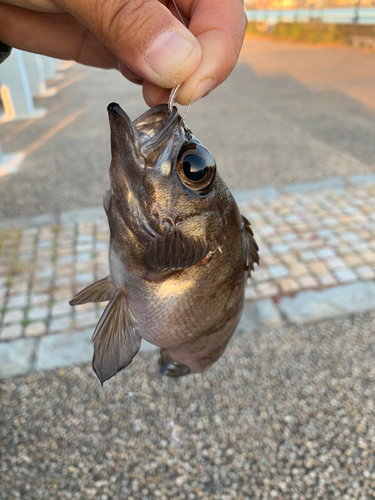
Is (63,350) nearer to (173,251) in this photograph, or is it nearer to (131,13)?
(173,251)

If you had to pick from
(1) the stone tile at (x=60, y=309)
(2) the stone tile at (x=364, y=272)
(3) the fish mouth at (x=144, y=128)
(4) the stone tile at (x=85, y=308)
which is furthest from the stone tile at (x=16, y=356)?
(2) the stone tile at (x=364, y=272)

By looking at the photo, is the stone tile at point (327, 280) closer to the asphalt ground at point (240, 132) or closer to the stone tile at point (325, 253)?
the stone tile at point (325, 253)

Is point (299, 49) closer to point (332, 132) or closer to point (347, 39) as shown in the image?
point (347, 39)

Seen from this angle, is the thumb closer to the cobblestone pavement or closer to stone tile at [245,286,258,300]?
the cobblestone pavement

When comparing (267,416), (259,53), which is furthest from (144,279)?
(259,53)

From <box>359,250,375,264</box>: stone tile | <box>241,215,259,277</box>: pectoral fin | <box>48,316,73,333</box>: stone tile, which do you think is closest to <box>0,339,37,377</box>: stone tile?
<box>48,316,73,333</box>: stone tile

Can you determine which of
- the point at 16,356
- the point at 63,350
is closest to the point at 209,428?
the point at 63,350
